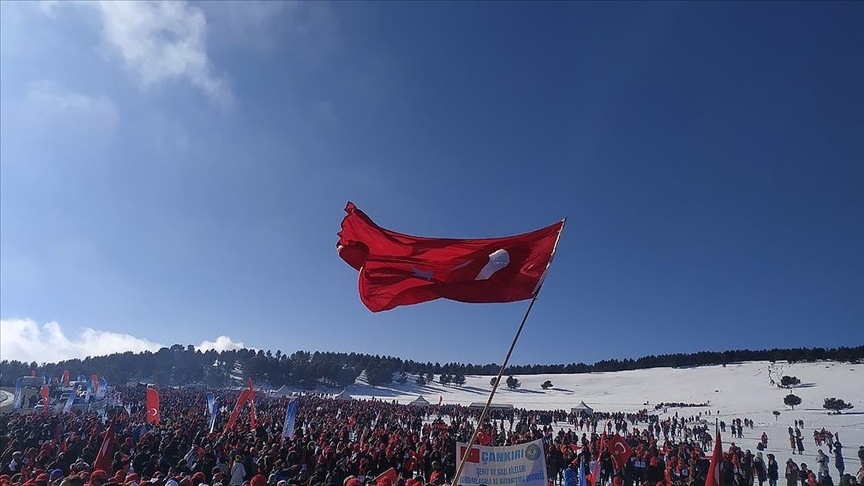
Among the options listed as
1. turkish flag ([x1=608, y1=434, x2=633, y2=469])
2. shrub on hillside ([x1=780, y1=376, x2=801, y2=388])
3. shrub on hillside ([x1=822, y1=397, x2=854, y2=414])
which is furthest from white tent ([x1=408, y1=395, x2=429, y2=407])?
shrub on hillside ([x1=780, y1=376, x2=801, y2=388])

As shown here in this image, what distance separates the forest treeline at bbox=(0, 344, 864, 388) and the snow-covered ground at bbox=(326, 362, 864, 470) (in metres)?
5.34

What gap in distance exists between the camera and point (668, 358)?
364 ft

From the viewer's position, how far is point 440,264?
22.6ft

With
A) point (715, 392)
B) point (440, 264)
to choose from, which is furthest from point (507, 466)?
point (715, 392)

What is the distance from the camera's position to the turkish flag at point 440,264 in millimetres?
6648

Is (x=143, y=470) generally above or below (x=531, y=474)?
below

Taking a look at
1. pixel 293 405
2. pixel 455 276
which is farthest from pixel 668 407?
pixel 455 276

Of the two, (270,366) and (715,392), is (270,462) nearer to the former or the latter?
(715,392)

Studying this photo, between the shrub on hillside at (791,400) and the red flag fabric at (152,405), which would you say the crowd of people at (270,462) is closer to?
the red flag fabric at (152,405)

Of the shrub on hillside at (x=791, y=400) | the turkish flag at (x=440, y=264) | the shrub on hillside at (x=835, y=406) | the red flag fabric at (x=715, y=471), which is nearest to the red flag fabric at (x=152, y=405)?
the turkish flag at (x=440, y=264)


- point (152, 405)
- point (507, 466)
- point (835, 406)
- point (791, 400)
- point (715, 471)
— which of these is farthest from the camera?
point (791, 400)

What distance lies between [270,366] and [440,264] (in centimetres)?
9210

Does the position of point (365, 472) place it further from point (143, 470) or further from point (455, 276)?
point (455, 276)

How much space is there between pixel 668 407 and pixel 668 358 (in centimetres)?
Result: 5447
